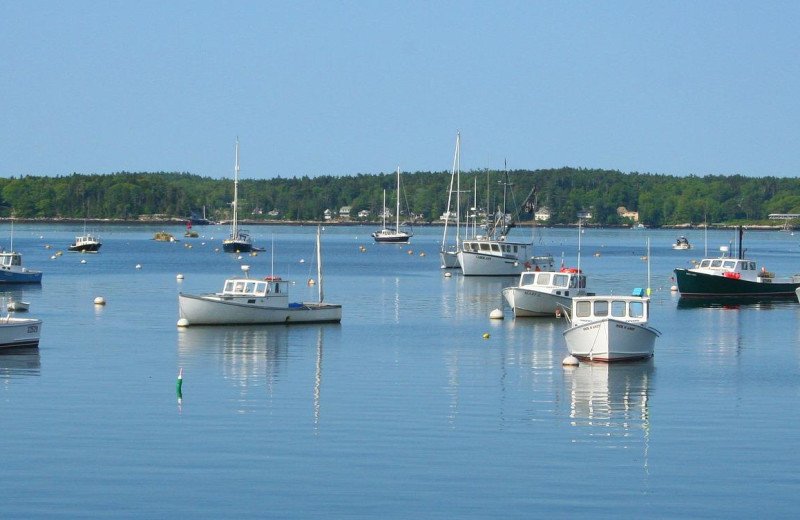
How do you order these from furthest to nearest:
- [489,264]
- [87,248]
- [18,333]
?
[87,248]
[489,264]
[18,333]

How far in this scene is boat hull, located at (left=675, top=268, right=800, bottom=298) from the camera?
306ft

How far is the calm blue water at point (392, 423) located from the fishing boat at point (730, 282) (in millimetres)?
21303

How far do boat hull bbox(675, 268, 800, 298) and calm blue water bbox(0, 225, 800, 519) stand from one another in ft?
69.8

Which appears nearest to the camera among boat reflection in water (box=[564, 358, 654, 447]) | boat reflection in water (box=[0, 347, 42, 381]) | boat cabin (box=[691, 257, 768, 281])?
boat reflection in water (box=[564, 358, 654, 447])

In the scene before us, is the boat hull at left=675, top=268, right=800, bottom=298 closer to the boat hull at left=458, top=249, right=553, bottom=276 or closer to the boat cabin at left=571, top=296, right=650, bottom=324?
the boat hull at left=458, top=249, right=553, bottom=276

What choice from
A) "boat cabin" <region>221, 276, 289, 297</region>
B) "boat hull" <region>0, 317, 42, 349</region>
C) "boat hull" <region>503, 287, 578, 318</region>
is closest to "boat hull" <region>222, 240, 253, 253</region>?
"boat hull" <region>503, 287, 578, 318</region>

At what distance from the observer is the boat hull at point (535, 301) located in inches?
2894

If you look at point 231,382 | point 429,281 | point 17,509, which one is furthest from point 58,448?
point 429,281

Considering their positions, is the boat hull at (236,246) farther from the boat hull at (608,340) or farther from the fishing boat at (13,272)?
the boat hull at (608,340)

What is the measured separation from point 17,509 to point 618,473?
45.6 ft

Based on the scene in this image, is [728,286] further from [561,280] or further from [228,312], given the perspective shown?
[228,312]

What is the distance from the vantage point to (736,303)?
91.7 meters

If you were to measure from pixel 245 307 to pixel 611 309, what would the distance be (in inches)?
791

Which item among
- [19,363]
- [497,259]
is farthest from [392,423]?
[497,259]
